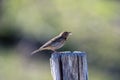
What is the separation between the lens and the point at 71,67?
5.27 m

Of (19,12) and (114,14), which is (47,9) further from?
(114,14)

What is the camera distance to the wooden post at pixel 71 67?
5.27 metres

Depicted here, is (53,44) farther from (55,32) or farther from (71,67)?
(55,32)

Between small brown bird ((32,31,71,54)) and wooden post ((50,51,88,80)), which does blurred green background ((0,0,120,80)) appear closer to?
small brown bird ((32,31,71,54))

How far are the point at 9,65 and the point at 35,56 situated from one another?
74cm

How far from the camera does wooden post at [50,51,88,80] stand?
5273mm

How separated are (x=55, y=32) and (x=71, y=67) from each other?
33.3 ft

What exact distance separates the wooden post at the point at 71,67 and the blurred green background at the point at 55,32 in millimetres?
9064

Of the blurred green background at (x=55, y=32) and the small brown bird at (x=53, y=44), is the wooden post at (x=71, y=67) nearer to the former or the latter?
the small brown bird at (x=53, y=44)

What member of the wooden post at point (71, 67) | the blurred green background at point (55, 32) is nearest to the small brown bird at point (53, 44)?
the wooden post at point (71, 67)

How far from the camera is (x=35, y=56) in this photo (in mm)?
15438

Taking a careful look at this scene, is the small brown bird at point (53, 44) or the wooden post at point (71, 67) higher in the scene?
the small brown bird at point (53, 44)

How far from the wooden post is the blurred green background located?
357 inches

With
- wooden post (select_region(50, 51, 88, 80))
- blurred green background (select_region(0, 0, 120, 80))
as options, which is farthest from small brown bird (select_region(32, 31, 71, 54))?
blurred green background (select_region(0, 0, 120, 80))
